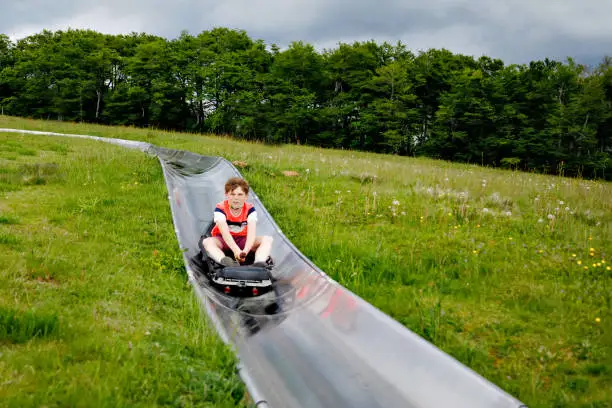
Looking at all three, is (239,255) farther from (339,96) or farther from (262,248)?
(339,96)

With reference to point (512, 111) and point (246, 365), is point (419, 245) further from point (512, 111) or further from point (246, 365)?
point (512, 111)

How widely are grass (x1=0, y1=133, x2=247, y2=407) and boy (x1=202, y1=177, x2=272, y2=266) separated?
0.55 m

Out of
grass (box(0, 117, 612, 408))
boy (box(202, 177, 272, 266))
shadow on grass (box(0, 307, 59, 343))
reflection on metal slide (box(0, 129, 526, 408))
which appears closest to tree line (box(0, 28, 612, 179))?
grass (box(0, 117, 612, 408))

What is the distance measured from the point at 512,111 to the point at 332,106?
1538cm

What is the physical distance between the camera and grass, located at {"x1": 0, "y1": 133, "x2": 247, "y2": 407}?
3.01 m

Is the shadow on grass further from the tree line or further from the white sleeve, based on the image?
the tree line

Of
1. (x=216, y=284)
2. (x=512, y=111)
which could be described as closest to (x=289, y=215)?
(x=216, y=284)

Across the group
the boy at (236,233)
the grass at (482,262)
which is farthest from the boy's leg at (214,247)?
the grass at (482,262)

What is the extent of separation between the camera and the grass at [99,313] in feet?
9.86

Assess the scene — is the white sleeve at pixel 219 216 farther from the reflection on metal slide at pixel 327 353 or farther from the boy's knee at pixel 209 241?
the reflection on metal slide at pixel 327 353

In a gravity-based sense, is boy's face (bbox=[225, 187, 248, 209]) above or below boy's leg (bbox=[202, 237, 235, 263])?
above

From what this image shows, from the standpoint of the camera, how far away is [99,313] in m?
4.14

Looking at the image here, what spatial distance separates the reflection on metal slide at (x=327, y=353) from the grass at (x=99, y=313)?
32cm

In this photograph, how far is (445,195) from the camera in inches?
371
